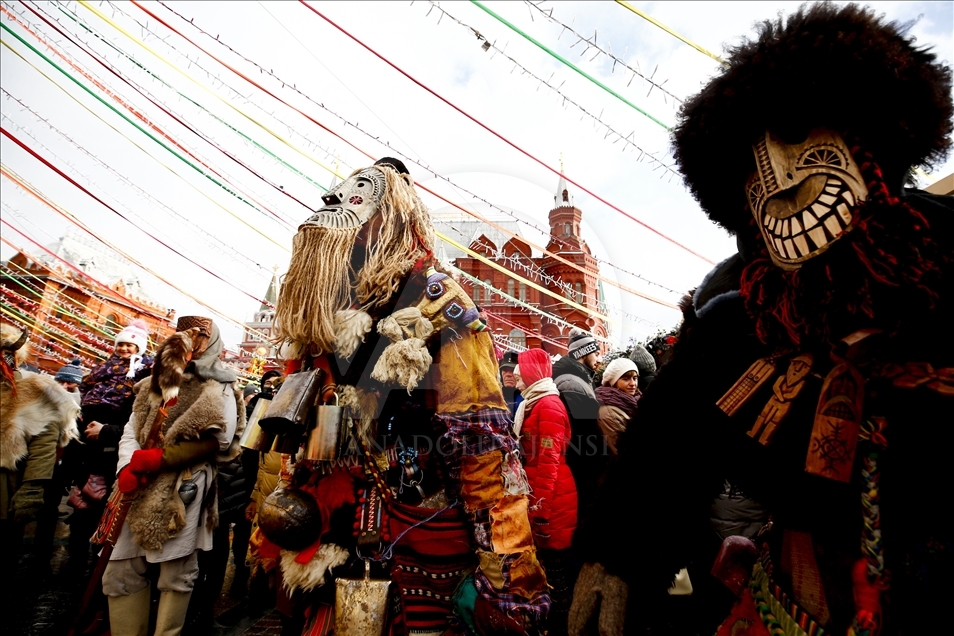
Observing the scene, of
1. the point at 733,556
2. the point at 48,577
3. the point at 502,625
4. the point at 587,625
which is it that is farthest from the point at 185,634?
the point at 733,556

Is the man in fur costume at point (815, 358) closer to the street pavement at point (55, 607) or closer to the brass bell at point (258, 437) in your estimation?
the brass bell at point (258, 437)

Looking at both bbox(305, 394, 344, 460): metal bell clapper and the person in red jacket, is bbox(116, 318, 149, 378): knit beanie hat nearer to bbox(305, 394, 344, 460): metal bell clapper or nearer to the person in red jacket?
the person in red jacket

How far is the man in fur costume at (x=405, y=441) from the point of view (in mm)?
1602

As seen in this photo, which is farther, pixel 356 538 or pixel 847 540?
pixel 356 538

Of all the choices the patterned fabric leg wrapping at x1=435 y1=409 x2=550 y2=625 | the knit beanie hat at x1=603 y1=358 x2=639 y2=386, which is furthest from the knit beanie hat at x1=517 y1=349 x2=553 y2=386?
the patterned fabric leg wrapping at x1=435 y1=409 x2=550 y2=625

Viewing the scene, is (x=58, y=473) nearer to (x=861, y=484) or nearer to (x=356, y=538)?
(x=356, y=538)

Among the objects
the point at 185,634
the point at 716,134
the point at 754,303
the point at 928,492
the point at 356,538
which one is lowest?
the point at 185,634

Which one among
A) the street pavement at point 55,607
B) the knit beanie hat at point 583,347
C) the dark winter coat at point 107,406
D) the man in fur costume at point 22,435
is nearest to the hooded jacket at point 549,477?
the knit beanie hat at point 583,347

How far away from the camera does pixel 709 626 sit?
327cm

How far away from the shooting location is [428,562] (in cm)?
169

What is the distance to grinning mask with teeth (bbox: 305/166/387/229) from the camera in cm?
194

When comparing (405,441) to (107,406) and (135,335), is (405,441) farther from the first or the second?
(135,335)

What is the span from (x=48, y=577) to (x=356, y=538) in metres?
4.69

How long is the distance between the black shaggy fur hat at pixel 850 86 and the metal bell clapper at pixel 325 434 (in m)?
1.44
